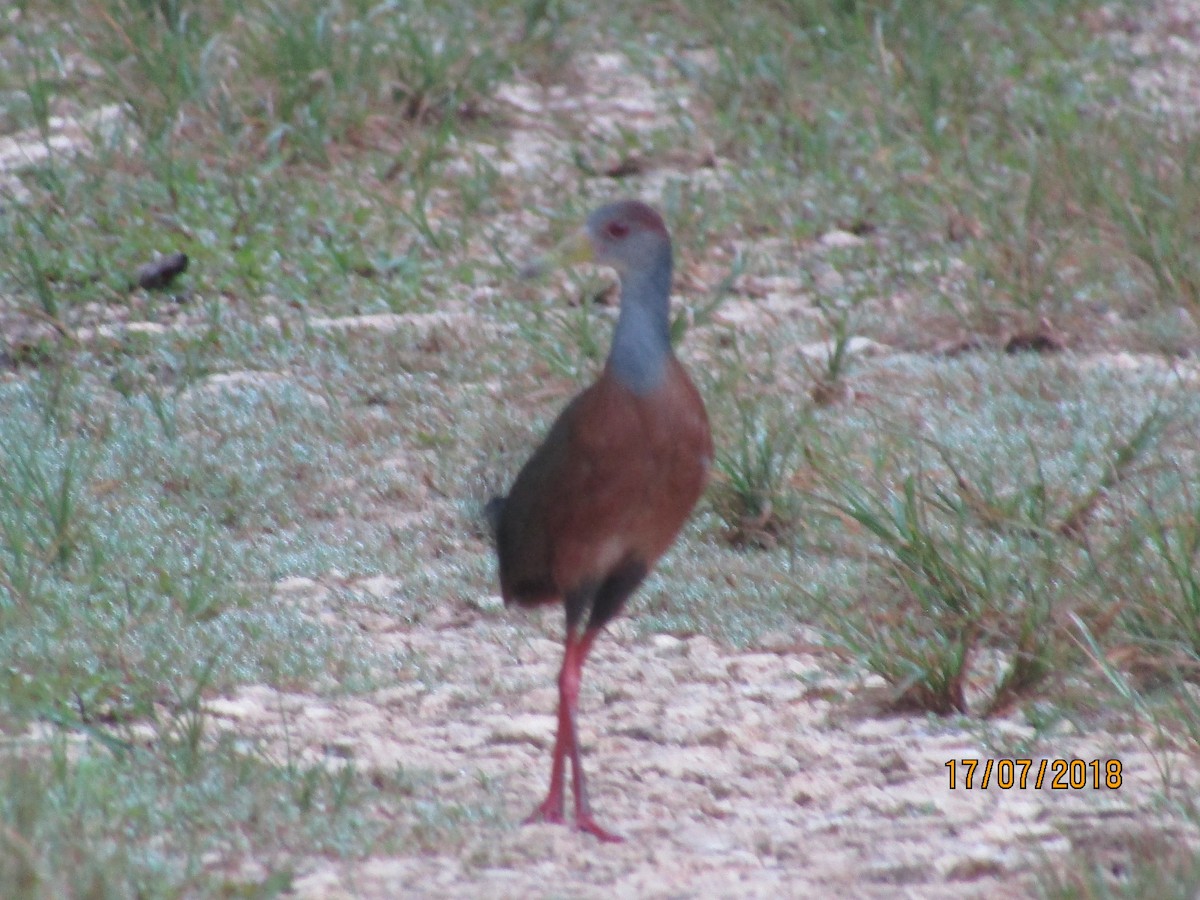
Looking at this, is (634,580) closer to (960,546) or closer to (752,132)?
(960,546)

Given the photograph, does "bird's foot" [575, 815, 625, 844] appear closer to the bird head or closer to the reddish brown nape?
the bird head

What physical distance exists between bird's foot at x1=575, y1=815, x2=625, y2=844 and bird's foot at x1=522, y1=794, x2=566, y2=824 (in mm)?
32

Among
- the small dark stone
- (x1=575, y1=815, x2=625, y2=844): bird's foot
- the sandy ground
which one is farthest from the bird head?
the small dark stone

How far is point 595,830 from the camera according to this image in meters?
3.16

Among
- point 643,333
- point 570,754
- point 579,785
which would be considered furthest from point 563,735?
point 643,333

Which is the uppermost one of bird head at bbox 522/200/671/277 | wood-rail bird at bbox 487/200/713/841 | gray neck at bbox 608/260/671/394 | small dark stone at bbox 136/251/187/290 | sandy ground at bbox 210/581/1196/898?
bird head at bbox 522/200/671/277

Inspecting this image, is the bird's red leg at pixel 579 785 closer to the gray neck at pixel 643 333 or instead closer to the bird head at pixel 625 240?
Answer: the gray neck at pixel 643 333

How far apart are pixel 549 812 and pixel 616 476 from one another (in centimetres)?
61

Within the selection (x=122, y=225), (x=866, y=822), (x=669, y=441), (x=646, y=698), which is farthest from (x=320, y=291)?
(x=866, y=822)

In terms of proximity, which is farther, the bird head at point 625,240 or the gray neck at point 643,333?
the bird head at point 625,240

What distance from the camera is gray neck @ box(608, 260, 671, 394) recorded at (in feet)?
11.0

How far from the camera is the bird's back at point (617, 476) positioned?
3307mm

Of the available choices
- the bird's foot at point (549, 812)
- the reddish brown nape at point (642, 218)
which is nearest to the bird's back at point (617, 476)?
the reddish brown nape at point (642, 218)

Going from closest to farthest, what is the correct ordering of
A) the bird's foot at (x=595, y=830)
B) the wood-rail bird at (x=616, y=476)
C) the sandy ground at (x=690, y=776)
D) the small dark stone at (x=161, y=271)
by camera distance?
the sandy ground at (x=690, y=776) < the bird's foot at (x=595, y=830) < the wood-rail bird at (x=616, y=476) < the small dark stone at (x=161, y=271)
